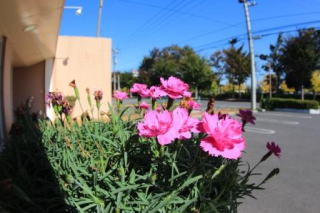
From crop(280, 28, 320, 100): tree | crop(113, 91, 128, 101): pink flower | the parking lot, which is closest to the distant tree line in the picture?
crop(280, 28, 320, 100): tree

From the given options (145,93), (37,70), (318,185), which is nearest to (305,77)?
(37,70)

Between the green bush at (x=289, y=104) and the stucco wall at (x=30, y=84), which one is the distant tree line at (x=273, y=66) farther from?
the stucco wall at (x=30, y=84)

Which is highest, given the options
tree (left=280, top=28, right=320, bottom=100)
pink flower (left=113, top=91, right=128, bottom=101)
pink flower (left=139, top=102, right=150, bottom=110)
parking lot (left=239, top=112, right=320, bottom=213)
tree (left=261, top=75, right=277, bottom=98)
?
tree (left=280, top=28, right=320, bottom=100)

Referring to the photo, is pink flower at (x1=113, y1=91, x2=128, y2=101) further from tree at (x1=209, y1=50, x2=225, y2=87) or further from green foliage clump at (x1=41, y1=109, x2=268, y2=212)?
tree at (x1=209, y1=50, x2=225, y2=87)

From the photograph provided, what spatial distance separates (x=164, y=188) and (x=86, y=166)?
398 mm

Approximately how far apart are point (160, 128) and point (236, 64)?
50662 mm

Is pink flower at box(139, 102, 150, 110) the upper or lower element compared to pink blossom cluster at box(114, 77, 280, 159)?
upper

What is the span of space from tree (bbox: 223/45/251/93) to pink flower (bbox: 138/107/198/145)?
49.0m

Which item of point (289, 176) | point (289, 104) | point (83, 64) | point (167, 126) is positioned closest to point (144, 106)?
point (167, 126)

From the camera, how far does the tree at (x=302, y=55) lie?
35.9 metres

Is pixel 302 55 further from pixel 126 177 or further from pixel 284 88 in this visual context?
pixel 126 177

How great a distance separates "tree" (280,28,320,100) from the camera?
35.9 metres

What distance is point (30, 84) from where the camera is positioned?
53.0ft

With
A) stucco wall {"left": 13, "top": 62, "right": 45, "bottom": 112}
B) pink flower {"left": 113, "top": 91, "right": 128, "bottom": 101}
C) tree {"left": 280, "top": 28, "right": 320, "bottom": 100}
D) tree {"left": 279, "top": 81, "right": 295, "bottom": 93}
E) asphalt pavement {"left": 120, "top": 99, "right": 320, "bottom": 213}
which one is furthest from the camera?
tree {"left": 279, "top": 81, "right": 295, "bottom": 93}
